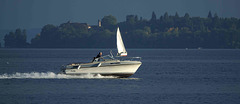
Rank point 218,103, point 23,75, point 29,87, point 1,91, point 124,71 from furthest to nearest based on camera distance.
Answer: point 23,75, point 124,71, point 29,87, point 1,91, point 218,103

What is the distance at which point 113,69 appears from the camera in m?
51.6

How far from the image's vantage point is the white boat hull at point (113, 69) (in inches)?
2021

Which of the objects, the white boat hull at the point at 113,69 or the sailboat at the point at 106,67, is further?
the white boat hull at the point at 113,69

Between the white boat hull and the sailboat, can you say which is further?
the white boat hull

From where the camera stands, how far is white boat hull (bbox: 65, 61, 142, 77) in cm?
5133

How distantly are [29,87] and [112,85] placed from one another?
26.1ft

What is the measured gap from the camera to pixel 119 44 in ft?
179

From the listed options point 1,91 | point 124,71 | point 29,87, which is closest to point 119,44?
point 124,71

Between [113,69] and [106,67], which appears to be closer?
[106,67]

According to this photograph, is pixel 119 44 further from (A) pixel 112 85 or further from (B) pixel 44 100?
(B) pixel 44 100

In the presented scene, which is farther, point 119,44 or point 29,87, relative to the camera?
Result: point 119,44

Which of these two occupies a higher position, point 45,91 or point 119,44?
point 119,44

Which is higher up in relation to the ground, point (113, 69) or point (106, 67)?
point (106, 67)

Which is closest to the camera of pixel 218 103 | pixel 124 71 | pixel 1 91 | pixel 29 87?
pixel 218 103
